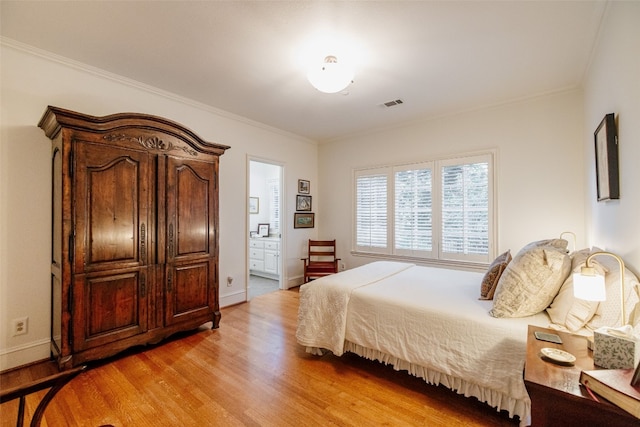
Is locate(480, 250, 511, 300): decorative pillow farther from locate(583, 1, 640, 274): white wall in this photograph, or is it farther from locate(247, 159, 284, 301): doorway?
locate(247, 159, 284, 301): doorway

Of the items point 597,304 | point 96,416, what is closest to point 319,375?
Answer: point 96,416

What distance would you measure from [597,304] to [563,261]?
290mm

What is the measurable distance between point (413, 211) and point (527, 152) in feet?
5.21

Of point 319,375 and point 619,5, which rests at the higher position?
point 619,5

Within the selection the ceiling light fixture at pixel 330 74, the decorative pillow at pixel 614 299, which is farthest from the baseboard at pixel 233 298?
the decorative pillow at pixel 614 299

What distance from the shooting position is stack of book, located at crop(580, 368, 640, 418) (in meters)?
0.86

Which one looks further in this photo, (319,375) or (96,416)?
(319,375)

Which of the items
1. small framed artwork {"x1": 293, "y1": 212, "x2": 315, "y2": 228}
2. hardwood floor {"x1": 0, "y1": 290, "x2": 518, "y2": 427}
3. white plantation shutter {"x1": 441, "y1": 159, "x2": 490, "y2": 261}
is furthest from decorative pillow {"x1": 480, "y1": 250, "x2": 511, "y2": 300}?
small framed artwork {"x1": 293, "y1": 212, "x2": 315, "y2": 228}

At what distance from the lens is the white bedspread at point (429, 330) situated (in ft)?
5.53

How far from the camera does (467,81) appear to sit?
304 centimetres

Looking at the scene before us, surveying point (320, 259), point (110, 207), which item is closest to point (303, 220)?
point (320, 259)

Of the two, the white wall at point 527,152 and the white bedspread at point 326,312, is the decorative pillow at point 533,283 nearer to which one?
the white bedspread at point 326,312

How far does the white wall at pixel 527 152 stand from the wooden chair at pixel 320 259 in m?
2.00

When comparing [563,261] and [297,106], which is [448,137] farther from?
[563,261]
